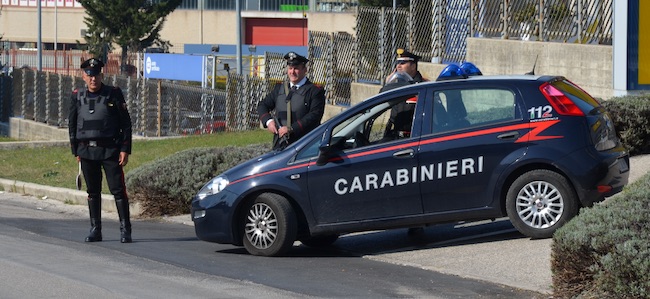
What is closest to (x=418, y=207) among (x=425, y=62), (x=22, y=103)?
(x=425, y=62)

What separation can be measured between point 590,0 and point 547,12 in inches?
53.6

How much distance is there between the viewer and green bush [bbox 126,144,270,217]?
508 inches

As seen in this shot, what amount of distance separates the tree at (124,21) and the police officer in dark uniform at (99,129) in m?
47.5

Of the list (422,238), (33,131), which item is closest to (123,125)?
(422,238)

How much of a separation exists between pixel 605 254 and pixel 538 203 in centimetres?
229

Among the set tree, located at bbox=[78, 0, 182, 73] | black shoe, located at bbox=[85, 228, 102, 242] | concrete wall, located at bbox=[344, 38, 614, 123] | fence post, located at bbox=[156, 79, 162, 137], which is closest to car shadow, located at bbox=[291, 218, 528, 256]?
black shoe, located at bbox=[85, 228, 102, 242]

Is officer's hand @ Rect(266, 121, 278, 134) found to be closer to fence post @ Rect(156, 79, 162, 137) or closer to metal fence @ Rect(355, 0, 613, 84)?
metal fence @ Rect(355, 0, 613, 84)

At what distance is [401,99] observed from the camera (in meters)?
9.86

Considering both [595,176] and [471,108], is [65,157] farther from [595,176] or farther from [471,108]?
[595,176]

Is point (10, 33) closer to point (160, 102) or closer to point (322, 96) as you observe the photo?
point (160, 102)

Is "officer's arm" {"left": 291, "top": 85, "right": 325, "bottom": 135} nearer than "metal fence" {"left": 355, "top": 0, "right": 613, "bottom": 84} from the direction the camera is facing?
Yes

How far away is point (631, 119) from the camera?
13.1 metres

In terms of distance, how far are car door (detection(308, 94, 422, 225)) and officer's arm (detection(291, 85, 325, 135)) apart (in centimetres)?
83

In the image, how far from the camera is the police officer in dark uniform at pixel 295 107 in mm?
10609
